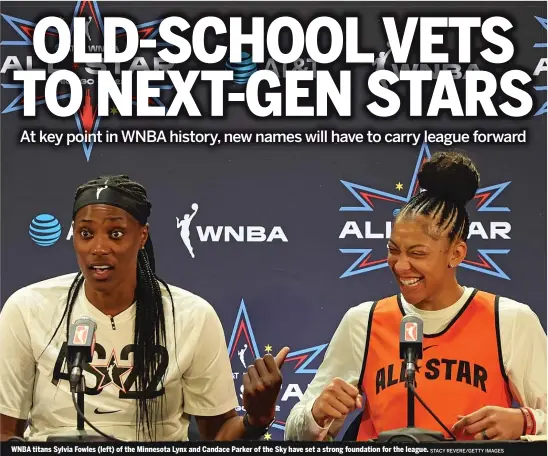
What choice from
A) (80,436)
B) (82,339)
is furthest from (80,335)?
(80,436)

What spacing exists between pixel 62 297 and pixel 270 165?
105 cm

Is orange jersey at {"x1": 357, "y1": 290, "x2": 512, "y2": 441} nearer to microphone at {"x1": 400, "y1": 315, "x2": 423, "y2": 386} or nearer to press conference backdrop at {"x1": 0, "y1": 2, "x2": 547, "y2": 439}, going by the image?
press conference backdrop at {"x1": 0, "y1": 2, "x2": 547, "y2": 439}

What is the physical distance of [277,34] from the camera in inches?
186

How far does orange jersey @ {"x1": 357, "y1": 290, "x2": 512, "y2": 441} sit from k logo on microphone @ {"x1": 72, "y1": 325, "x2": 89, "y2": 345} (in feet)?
4.01

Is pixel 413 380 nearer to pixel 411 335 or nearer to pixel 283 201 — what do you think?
pixel 411 335

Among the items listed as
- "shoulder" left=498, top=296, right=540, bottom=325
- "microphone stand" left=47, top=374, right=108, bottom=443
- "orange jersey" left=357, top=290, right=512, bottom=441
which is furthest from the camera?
"shoulder" left=498, top=296, right=540, bottom=325

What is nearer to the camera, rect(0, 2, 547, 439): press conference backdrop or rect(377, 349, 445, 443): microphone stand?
rect(377, 349, 445, 443): microphone stand

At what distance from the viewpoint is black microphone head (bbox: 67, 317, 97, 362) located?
3.78 meters

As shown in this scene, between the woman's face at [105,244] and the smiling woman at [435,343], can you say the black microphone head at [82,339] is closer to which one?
the woman's face at [105,244]

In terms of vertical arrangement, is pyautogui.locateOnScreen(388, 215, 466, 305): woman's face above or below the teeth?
above

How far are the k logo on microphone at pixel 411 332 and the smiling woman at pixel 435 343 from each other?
1.44 feet

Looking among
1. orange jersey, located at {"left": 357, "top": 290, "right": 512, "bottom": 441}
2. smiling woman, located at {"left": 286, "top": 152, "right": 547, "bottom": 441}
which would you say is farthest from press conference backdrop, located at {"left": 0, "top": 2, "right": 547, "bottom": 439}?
orange jersey, located at {"left": 357, "top": 290, "right": 512, "bottom": 441}

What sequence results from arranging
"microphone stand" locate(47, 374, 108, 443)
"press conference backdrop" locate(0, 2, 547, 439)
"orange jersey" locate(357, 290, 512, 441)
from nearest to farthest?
"microphone stand" locate(47, 374, 108, 443) → "orange jersey" locate(357, 290, 512, 441) → "press conference backdrop" locate(0, 2, 547, 439)

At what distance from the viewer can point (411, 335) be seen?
3.85 meters
